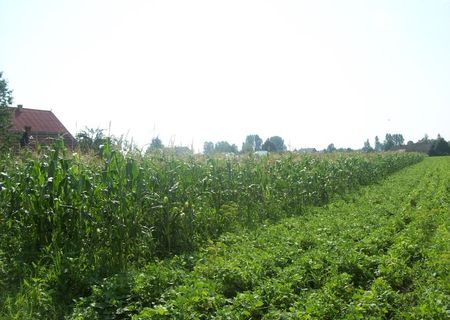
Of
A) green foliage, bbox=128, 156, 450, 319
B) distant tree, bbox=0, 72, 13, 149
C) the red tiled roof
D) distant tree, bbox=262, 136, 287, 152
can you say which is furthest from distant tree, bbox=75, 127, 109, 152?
the red tiled roof

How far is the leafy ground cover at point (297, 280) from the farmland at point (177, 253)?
2 centimetres

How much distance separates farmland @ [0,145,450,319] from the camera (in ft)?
16.4

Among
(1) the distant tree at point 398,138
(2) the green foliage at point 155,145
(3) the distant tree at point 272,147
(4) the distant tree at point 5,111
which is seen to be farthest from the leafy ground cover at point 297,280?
(1) the distant tree at point 398,138

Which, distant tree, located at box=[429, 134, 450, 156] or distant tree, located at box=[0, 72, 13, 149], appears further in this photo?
distant tree, located at box=[429, 134, 450, 156]

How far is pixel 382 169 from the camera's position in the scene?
30375mm

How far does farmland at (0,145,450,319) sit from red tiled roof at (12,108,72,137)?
37180mm

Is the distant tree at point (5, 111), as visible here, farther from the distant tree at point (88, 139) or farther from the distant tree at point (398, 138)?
the distant tree at point (398, 138)

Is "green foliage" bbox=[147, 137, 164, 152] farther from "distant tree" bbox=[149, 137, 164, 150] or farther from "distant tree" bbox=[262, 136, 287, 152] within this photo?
"distant tree" bbox=[262, 136, 287, 152]

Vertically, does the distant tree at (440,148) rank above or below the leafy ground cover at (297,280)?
above

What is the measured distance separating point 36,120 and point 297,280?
145ft

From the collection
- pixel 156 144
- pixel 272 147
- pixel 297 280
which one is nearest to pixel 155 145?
pixel 156 144

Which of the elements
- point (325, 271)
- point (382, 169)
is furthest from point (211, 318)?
point (382, 169)

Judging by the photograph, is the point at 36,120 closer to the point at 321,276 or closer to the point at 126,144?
the point at 126,144

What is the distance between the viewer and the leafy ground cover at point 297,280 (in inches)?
187
